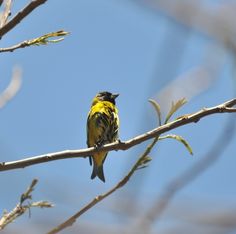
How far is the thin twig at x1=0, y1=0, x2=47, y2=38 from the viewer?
1.37 metres

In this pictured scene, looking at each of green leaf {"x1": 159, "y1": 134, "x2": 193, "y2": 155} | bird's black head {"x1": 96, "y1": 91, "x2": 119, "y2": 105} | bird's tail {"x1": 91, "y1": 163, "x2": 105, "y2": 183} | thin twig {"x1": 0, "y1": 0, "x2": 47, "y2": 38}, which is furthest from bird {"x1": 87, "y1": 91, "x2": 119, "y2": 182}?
thin twig {"x1": 0, "y1": 0, "x2": 47, "y2": 38}

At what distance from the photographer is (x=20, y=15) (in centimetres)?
137

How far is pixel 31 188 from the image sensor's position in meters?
1.93

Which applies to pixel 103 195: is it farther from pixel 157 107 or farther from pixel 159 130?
pixel 157 107

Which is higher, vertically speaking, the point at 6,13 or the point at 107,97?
the point at 107,97

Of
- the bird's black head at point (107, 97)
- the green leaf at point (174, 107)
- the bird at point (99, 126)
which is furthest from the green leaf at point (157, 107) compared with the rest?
the bird's black head at point (107, 97)

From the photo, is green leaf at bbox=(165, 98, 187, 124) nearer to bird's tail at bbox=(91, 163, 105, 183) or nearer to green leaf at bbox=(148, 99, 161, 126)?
green leaf at bbox=(148, 99, 161, 126)

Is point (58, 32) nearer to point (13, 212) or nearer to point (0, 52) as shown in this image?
point (0, 52)

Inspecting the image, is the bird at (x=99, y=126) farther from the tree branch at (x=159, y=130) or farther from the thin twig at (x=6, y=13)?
the thin twig at (x=6, y=13)

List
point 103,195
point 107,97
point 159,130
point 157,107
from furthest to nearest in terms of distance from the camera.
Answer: point 107,97 < point 157,107 < point 159,130 < point 103,195

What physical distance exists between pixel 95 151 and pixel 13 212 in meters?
0.38

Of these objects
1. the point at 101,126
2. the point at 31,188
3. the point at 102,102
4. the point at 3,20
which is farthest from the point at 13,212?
the point at 102,102

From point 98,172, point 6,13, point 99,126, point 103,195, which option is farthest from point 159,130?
point 99,126

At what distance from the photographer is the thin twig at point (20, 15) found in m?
1.37
